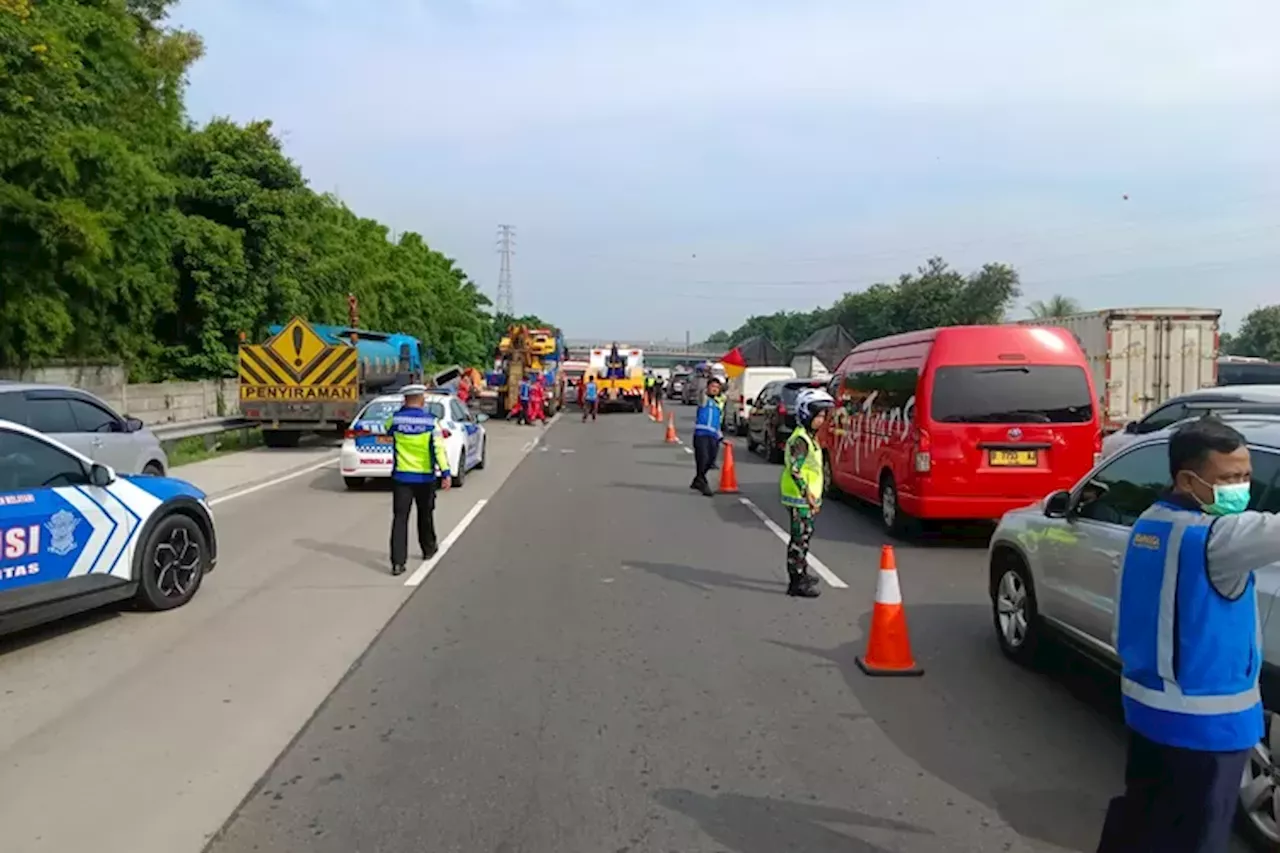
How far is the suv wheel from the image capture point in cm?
658

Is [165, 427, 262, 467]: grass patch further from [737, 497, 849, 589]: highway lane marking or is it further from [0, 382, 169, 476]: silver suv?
[737, 497, 849, 589]: highway lane marking

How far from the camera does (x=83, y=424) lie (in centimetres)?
1223

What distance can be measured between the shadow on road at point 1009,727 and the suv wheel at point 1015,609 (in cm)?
12

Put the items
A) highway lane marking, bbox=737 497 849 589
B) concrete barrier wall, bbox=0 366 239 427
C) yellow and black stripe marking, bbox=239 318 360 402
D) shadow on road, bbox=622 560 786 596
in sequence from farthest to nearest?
yellow and black stripe marking, bbox=239 318 360 402 < concrete barrier wall, bbox=0 366 239 427 < highway lane marking, bbox=737 497 849 589 < shadow on road, bbox=622 560 786 596

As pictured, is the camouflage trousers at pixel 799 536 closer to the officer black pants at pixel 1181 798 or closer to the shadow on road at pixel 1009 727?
the shadow on road at pixel 1009 727

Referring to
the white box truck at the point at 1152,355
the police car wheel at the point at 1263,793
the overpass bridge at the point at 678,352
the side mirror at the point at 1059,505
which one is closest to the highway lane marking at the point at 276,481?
the side mirror at the point at 1059,505

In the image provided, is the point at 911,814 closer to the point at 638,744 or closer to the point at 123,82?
the point at 638,744

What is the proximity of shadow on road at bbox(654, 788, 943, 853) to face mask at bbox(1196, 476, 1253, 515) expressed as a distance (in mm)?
1961

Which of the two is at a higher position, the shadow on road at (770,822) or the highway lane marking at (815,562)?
the highway lane marking at (815,562)

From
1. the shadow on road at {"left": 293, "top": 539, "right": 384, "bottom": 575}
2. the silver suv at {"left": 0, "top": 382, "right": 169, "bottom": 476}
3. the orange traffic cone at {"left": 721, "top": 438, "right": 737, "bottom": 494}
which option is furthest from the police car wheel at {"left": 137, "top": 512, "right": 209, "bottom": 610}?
the orange traffic cone at {"left": 721, "top": 438, "right": 737, "bottom": 494}

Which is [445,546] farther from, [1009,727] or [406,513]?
[1009,727]

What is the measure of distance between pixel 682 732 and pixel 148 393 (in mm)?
22160

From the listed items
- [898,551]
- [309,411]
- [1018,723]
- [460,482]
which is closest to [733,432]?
[309,411]

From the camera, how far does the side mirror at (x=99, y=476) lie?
24.2ft
